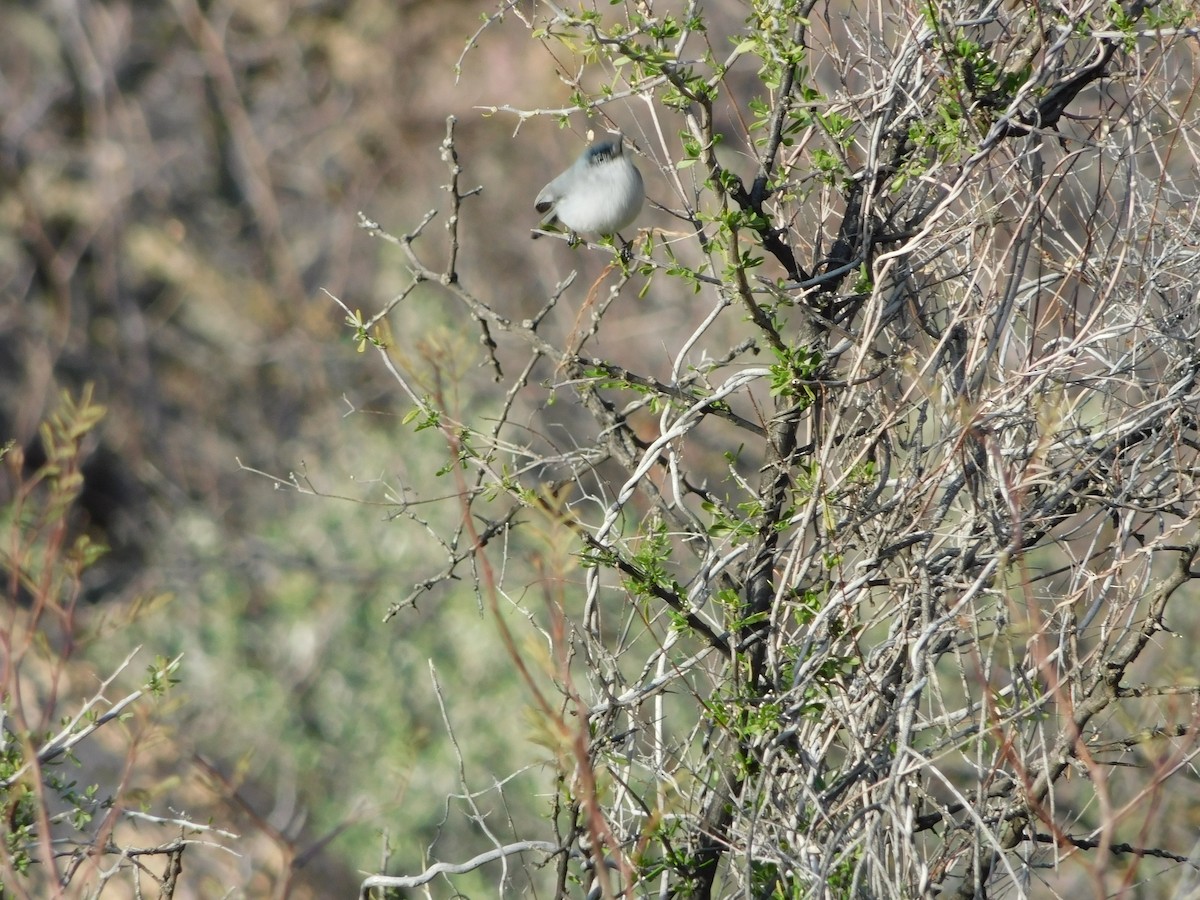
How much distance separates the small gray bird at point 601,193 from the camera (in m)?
3.02

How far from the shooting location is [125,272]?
31.0 feet

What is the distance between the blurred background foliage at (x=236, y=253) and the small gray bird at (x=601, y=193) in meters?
4.28

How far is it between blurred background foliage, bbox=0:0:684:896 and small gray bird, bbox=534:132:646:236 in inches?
169

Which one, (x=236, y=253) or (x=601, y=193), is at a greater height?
(x=236, y=253)

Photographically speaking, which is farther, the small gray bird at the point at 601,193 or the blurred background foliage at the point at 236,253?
the blurred background foliage at the point at 236,253

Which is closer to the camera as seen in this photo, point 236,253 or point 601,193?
point 601,193

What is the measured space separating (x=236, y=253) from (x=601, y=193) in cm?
720

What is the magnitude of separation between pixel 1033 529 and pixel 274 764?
5360mm

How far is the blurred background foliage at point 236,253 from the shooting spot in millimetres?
7930

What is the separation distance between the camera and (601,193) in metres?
3.07

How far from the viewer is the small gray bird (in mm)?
3020

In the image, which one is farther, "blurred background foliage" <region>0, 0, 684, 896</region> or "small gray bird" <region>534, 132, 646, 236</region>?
"blurred background foliage" <region>0, 0, 684, 896</region>

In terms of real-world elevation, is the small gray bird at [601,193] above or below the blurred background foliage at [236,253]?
below

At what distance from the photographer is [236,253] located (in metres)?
9.64
